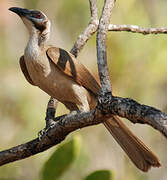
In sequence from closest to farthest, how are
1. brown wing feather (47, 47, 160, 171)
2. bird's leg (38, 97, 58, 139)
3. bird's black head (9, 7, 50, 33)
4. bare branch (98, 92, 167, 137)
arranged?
bare branch (98, 92, 167, 137)
bird's leg (38, 97, 58, 139)
brown wing feather (47, 47, 160, 171)
bird's black head (9, 7, 50, 33)

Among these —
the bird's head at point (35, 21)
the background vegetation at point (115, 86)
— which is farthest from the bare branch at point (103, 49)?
the background vegetation at point (115, 86)

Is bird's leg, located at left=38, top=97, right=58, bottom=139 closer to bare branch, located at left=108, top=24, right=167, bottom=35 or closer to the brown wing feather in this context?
the brown wing feather

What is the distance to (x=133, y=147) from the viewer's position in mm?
5105

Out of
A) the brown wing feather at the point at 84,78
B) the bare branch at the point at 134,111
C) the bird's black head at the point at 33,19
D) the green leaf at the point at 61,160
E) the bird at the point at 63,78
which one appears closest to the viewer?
the bare branch at the point at 134,111

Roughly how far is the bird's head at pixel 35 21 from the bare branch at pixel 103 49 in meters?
1.50

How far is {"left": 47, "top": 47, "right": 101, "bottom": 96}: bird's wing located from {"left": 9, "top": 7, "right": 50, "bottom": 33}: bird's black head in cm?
34

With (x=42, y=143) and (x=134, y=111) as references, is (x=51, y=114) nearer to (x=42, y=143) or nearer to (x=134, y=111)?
(x=42, y=143)

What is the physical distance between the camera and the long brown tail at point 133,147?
16.0ft

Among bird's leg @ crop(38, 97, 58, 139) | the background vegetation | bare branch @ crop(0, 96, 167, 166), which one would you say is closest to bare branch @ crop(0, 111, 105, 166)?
bare branch @ crop(0, 96, 167, 166)

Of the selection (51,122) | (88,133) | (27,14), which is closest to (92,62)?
(88,133)

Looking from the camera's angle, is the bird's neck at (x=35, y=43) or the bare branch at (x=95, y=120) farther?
the bird's neck at (x=35, y=43)

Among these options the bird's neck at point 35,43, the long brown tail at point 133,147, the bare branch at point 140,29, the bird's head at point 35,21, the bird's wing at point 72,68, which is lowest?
the long brown tail at point 133,147

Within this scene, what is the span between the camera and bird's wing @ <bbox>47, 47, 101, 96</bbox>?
5.48m

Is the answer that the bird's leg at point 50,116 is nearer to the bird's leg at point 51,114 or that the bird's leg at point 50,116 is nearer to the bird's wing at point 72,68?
the bird's leg at point 51,114
